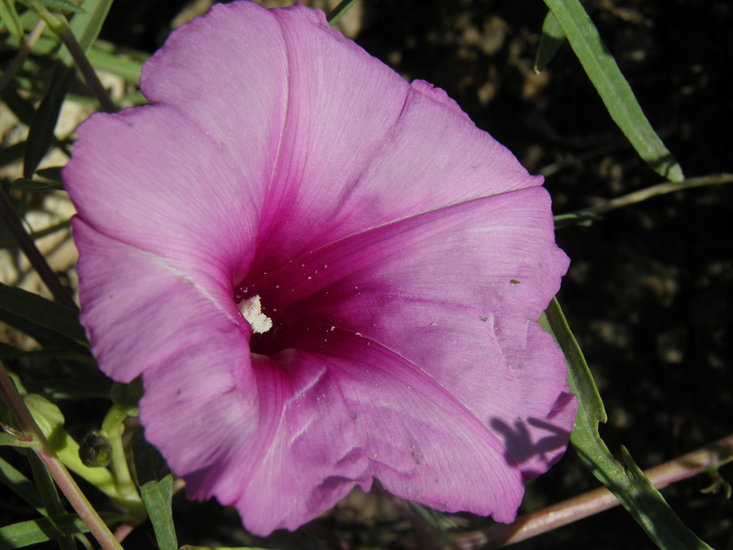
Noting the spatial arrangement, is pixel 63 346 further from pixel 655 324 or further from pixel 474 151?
pixel 655 324

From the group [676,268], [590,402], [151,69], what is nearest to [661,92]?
[676,268]

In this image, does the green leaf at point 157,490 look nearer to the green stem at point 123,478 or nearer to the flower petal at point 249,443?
the green stem at point 123,478

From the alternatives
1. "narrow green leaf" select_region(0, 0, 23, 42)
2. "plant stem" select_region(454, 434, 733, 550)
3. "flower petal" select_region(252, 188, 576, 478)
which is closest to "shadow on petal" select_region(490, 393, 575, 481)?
"flower petal" select_region(252, 188, 576, 478)

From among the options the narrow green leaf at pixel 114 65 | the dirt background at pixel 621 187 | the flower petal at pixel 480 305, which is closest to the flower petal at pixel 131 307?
the flower petal at pixel 480 305

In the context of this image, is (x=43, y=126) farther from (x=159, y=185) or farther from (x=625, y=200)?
(x=625, y=200)

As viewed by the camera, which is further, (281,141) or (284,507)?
(281,141)

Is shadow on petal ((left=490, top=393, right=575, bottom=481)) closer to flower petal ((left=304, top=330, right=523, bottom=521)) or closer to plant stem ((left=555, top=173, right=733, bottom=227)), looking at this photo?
flower petal ((left=304, top=330, right=523, bottom=521))

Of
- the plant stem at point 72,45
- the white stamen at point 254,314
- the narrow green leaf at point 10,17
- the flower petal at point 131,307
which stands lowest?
the white stamen at point 254,314
